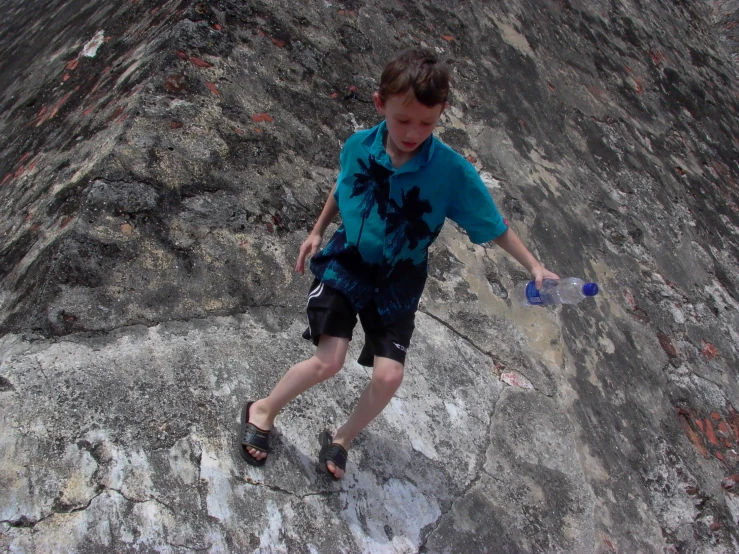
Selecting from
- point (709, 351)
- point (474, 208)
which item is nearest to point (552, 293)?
point (474, 208)

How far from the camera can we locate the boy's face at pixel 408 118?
163 centimetres

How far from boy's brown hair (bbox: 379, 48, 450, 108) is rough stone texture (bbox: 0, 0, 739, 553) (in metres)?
0.96

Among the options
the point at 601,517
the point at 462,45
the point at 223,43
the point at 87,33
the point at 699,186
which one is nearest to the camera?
the point at 601,517

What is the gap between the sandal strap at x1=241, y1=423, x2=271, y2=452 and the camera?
6.13ft

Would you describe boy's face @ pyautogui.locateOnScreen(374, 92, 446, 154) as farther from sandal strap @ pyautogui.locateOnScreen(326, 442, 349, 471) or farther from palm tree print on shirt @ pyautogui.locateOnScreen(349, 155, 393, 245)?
sandal strap @ pyautogui.locateOnScreen(326, 442, 349, 471)

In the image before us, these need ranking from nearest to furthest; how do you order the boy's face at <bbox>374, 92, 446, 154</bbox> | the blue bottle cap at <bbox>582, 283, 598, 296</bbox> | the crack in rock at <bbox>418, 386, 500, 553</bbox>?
1. the boy's face at <bbox>374, 92, 446, 154</bbox>
2. the blue bottle cap at <bbox>582, 283, 598, 296</bbox>
3. the crack in rock at <bbox>418, 386, 500, 553</bbox>

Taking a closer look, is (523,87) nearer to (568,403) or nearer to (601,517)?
(568,403)

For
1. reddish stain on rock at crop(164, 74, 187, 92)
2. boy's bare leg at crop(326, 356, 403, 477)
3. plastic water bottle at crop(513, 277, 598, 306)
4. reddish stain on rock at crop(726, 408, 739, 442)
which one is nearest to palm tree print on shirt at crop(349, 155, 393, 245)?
boy's bare leg at crop(326, 356, 403, 477)

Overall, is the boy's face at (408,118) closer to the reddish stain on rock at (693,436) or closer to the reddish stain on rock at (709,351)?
the reddish stain on rock at (693,436)

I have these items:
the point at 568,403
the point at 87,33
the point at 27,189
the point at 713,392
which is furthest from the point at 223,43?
the point at 713,392

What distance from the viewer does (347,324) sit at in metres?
1.86

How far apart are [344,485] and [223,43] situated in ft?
6.20

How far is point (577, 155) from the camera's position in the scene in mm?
3990

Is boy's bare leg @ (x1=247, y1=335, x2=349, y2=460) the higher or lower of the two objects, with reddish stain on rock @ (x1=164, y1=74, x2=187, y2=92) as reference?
lower
